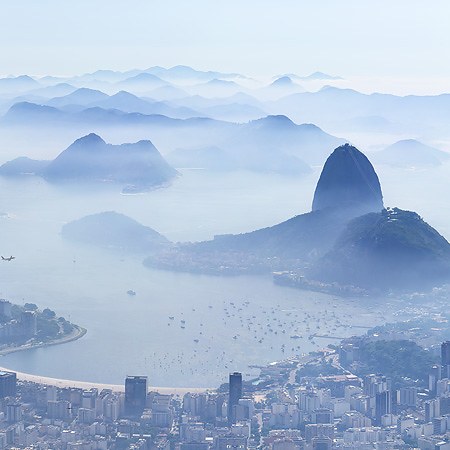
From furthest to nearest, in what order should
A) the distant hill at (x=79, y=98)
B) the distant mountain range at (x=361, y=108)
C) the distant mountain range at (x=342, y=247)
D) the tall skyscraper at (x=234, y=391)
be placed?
the distant mountain range at (x=361, y=108) → the distant hill at (x=79, y=98) → the distant mountain range at (x=342, y=247) → the tall skyscraper at (x=234, y=391)

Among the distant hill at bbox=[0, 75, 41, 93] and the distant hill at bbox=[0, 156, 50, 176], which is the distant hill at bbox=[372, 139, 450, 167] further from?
the distant hill at bbox=[0, 75, 41, 93]

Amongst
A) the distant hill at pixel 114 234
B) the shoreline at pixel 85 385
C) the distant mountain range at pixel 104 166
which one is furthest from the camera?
the distant mountain range at pixel 104 166

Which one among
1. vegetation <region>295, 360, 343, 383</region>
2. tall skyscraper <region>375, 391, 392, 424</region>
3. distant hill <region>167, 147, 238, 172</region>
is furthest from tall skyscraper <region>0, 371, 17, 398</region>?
distant hill <region>167, 147, 238, 172</region>

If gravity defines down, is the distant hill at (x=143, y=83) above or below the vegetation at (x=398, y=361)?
above

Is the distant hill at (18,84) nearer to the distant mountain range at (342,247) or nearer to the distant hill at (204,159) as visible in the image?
the distant hill at (204,159)

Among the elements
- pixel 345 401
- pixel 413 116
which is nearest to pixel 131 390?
pixel 345 401

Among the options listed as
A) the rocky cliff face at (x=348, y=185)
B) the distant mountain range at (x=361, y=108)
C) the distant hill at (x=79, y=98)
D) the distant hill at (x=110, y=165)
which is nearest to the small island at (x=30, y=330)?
the rocky cliff face at (x=348, y=185)
